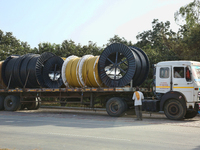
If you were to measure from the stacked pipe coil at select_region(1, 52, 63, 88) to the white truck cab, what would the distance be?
7.77m

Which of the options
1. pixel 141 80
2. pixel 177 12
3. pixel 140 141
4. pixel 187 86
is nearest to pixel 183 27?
pixel 177 12

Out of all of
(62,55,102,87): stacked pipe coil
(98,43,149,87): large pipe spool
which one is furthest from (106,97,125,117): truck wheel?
(62,55,102,87): stacked pipe coil

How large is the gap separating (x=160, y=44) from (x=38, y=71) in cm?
1909

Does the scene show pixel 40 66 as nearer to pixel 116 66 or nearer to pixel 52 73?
pixel 52 73

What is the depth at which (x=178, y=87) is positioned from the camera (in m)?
14.4

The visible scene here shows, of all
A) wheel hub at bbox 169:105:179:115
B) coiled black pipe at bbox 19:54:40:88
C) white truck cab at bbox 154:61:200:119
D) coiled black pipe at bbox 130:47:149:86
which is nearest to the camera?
white truck cab at bbox 154:61:200:119

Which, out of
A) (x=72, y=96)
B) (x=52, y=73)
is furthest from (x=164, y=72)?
(x=52, y=73)

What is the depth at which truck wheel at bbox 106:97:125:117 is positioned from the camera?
51.3 ft

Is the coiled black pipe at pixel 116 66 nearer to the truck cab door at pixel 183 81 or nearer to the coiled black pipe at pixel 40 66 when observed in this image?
the truck cab door at pixel 183 81

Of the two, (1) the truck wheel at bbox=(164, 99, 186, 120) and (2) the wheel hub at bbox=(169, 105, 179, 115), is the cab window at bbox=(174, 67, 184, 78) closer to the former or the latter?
(1) the truck wheel at bbox=(164, 99, 186, 120)

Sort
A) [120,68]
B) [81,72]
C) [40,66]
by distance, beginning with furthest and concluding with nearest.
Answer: [40,66], [81,72], [120,68]

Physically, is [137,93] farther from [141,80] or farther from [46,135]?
[46,135]

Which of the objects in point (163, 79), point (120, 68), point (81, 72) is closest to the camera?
point (163, 79)

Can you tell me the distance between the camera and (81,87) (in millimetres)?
18203
